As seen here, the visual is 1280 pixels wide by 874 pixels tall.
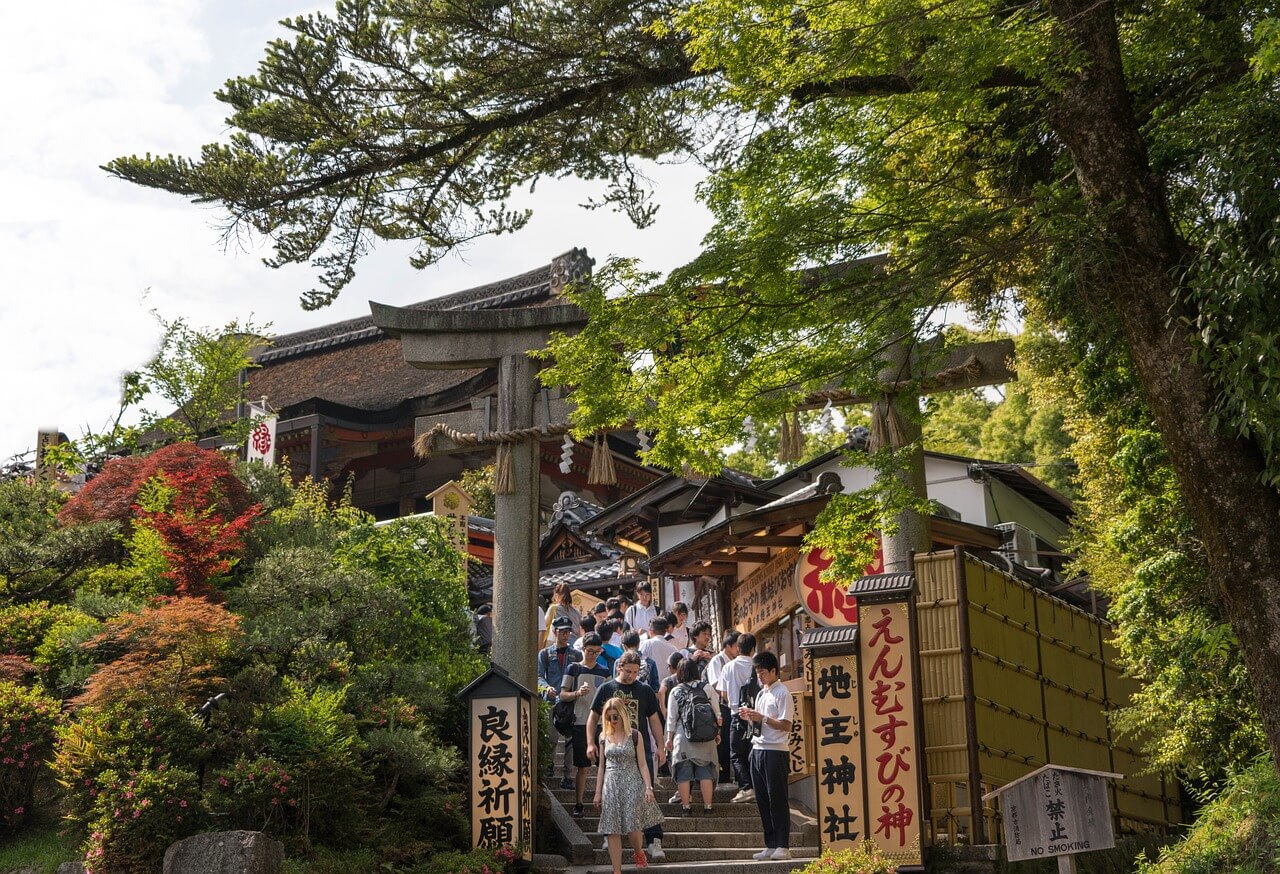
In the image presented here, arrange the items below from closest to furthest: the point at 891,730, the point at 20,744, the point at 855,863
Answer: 1. the point at 855,863
2. the point at 891,730
3. the point at 20,744

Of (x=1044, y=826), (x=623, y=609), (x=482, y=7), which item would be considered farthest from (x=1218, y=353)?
(x=623, y=609)

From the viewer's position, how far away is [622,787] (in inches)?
456

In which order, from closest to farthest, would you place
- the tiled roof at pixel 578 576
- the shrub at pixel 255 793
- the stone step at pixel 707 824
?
the shrub at pixel 255 793 → the stone step at pixel 707 824 → the tiled roof at pixel 578 576

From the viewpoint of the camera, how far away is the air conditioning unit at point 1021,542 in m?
21.4

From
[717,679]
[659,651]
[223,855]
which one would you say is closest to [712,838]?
[717,679]

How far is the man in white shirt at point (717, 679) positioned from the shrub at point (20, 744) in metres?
7.10

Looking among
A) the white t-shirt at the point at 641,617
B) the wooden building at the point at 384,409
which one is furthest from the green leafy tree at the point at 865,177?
the wooden building at the point at 384,409

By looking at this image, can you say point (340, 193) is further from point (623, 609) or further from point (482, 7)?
point (623, 609)

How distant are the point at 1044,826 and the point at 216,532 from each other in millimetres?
9499

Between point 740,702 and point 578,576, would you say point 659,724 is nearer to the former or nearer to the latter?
point 740,702

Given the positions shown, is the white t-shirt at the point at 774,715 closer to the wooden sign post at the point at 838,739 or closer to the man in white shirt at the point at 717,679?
the wooden sign post at the point at 838,739

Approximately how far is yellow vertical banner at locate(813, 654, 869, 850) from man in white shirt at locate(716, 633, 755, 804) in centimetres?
201

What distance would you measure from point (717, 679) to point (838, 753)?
3647mm

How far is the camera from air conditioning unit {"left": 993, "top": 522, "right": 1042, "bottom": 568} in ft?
70.1
